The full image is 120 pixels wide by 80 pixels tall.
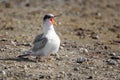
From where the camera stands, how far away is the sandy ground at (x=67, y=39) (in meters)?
13.4

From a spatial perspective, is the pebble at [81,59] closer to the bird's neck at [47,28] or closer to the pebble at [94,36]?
the bird's neck at [47,28]

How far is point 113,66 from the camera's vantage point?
46.9 feet

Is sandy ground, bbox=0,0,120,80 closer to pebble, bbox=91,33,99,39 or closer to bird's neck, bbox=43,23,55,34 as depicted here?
pebble, bbox=91,33,99,39

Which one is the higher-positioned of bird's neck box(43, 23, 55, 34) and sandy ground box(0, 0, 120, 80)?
bird's neck box(43, 23, 55, 34)

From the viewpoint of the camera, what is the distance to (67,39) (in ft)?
60.6

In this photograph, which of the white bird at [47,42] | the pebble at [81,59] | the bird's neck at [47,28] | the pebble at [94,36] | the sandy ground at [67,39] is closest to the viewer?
the sandy ground at [67,39]

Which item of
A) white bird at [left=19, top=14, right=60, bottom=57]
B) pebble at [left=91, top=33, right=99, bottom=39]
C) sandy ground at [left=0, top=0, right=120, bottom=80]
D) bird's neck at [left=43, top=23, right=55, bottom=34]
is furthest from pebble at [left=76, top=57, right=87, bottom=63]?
pebble at [left=91, top=33, right=99, bottom=39]

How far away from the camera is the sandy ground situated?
1344cm

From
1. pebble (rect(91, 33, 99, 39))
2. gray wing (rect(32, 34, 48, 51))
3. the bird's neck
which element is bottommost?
pebble (rect(91, 33, 99, 39))

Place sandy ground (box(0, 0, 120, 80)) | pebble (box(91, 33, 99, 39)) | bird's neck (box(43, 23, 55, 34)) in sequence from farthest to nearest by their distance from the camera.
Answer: pebble (box(91, 33, 99, 39)) < bird's neck (box(43, 23, 55, 34)) < sandy ground (box(0, 0, 120, 80))

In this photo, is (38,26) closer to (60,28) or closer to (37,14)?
(60,28)

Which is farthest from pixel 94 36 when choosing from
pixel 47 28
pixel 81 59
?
pixel 47 28

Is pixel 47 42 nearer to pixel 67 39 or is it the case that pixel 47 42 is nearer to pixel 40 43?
pixel 40 43

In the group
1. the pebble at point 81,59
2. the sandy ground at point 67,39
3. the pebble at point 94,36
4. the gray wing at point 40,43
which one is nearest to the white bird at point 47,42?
the gray wing at point 40,43
